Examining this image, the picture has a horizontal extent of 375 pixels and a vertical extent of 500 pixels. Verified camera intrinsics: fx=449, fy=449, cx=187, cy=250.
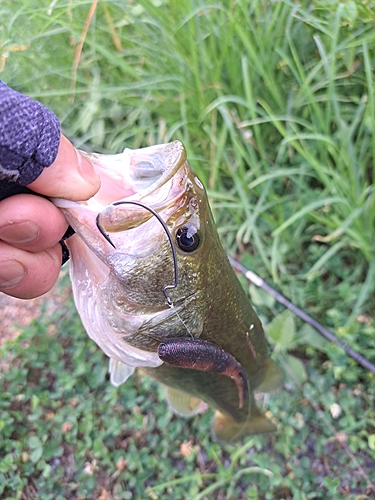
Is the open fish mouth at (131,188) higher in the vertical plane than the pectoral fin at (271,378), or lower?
higher

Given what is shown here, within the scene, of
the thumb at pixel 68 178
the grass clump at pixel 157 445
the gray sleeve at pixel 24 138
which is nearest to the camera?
the gray sleeve at pixel 24 138

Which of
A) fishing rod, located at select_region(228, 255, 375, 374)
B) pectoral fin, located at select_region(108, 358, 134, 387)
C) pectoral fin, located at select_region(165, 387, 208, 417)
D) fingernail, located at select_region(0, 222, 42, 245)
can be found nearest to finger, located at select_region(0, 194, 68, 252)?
fingernail, located at select_region(0, 222, 42, 245)

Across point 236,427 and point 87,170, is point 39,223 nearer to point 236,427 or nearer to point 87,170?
point 87,170

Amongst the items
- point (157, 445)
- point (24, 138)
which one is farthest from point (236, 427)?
point (24, 138)

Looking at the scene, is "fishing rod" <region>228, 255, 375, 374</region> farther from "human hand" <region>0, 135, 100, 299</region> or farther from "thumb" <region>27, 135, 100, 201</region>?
"thumb" <region>27, 135, 100, 201</region>

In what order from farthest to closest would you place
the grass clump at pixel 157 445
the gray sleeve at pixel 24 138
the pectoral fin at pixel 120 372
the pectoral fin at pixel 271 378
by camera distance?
the grass clump at pixel 157 445, the pectoral fin at pixel 271 378, the pectoral fin at pixel 120 372, the gray sleeve at pixel 24 138

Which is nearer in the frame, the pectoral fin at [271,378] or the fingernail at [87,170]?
the fingernail at [87,170]

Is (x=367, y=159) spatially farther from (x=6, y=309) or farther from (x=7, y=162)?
(x=6, y=309)

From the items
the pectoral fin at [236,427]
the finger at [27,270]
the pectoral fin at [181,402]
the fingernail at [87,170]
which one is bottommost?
the pectoral fin at [236,427]

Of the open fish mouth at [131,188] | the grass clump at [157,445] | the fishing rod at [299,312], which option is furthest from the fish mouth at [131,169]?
the grass clump at [157,445]

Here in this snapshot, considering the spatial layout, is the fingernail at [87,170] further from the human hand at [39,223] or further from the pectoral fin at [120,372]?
the pectoral fin at [120,372]
